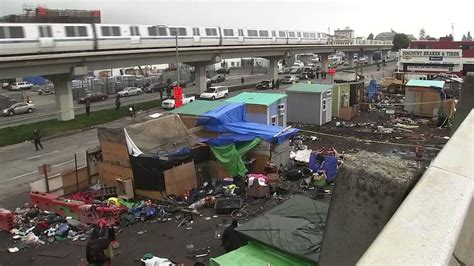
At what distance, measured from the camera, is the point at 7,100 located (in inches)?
1759

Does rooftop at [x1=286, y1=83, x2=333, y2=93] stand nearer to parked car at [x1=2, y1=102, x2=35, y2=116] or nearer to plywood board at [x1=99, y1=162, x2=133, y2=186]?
plywood board at [x1=99, y1=162, x2=133, y2=186]

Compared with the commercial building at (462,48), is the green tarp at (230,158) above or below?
below

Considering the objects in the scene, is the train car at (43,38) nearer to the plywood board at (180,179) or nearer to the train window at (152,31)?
the train window at (152,31)

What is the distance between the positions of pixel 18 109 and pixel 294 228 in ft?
133

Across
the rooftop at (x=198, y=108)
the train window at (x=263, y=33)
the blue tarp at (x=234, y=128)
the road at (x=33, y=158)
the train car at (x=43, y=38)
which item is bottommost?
the road at (x=33, y=158)

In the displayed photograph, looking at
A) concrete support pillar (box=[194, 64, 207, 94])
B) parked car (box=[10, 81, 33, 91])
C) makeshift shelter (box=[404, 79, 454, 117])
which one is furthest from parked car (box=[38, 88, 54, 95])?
makeshift shelter (box=[404, 79, 454, 117])

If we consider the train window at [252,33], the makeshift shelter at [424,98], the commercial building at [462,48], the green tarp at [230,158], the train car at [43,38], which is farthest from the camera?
the commercial building at [462,48]

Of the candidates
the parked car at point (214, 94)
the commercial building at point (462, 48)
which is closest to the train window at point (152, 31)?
the parked car at point (214, 94)

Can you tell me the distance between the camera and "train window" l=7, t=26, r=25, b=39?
96.2 feet

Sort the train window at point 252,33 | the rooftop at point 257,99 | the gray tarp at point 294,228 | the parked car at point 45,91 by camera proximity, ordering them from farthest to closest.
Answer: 1. the parked car at point 45,91
2. the train window at point 252,33
3. the rooftop at point 257,99
4. the gray tarp at point 294,228

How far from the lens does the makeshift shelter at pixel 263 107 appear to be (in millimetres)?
26062

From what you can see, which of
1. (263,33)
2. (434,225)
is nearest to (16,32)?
(434,225)

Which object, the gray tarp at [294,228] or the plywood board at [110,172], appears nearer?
the gray tarp at [294,228]

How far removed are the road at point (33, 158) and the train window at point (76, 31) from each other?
8244 millimetres
